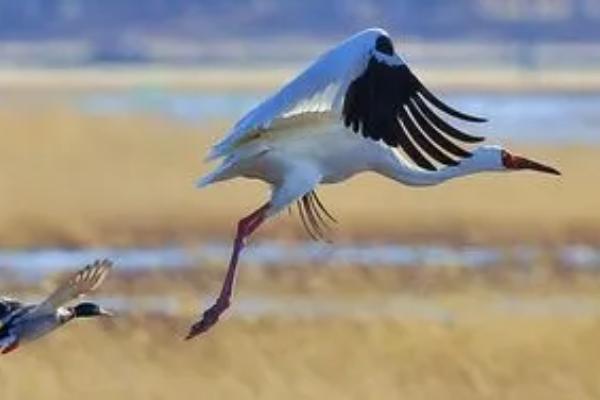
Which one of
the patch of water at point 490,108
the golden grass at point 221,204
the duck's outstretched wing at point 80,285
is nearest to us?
the duck's outstretched wing at point 80,285

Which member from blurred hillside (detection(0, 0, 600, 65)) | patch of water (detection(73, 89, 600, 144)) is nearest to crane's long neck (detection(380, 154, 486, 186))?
patch of water (detection(73, 89, 600, 144))

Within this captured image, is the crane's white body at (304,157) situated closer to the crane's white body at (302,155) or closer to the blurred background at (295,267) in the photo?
the crane's white body at (302,155)

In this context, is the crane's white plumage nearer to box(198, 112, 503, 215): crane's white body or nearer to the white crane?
the white crane

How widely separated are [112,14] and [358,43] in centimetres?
9390

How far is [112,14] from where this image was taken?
345 ft

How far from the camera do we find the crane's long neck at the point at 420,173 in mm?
12109

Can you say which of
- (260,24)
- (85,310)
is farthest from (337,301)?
(260,24)

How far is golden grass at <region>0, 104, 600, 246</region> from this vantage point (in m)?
27.2

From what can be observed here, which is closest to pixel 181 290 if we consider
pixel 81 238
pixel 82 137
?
pixel 81 238

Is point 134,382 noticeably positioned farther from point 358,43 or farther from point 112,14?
point 112,14

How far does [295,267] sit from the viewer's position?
2383cm

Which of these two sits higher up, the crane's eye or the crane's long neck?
the crane's eye

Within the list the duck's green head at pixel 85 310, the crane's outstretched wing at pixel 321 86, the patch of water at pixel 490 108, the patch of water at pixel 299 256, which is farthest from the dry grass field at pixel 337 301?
the patch of water at pixel 490 108

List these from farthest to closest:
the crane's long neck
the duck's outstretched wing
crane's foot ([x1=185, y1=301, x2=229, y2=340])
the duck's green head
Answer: the duck's green head, the crane's long neck, the duck's outstretched wing, crane's foot ([x1=185, y1=301, x2=229, y2=340])
